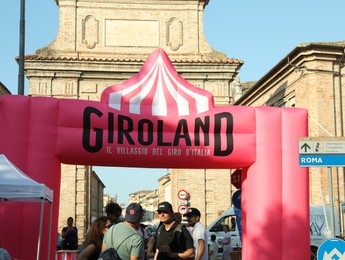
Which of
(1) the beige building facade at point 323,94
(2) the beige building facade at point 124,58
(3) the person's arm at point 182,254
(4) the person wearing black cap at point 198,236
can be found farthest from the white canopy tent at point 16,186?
(2) the beige building facade at point 124,58

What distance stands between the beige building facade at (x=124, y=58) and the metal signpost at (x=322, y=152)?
19.9m

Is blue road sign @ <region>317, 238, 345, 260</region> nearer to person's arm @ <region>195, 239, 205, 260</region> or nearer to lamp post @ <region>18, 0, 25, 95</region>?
person's arm @ <region>195, 239, 205, 260</region>

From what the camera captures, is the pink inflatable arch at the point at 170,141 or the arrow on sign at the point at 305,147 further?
the pink inflatable arch at the point at 170,141

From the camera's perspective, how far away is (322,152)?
9.58 metres

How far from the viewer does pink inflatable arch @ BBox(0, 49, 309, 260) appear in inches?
464

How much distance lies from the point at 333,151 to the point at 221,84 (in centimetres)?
2072

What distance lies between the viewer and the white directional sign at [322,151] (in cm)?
955

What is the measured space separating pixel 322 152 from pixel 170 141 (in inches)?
137

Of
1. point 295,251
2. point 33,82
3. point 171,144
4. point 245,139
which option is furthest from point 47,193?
point 33,82

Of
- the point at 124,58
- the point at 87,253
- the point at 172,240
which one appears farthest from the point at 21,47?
the point at 124,58

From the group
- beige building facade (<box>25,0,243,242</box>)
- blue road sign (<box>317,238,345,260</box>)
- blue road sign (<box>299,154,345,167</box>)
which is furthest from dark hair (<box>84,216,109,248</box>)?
beige building facade (<box>25,0,243,242</box>)

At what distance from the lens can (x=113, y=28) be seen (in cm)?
3019

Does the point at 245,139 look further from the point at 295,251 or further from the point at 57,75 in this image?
the point at 57,75

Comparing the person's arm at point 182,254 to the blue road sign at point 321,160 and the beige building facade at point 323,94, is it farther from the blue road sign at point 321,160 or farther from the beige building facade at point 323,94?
the beige building facade at point 323,94
